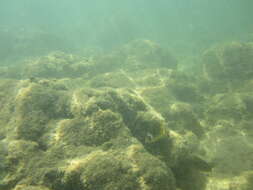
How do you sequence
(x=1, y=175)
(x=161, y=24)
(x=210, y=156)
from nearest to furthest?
(x=1, y=175)
(x=210, y=156)
(x=161, y=24)

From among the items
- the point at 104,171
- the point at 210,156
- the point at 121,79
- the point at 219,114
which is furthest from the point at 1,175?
the point at 219,114

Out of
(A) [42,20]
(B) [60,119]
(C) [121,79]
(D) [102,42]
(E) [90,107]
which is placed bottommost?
(B) [60,119]

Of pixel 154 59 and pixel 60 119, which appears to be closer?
pixel 60 119

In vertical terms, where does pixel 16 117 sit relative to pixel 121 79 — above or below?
below

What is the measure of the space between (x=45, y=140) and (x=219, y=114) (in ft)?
19.9

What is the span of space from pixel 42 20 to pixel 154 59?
33.8m

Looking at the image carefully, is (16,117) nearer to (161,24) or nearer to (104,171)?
(104,171)

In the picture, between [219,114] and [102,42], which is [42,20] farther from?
[219,114]

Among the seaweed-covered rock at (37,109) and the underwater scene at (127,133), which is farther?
the seaweed-covered rock at (37,109)

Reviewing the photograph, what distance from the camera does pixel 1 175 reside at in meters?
3.26

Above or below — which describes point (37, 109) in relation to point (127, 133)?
above

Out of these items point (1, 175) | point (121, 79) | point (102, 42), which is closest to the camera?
point (1, 175)

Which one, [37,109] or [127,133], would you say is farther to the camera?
[37,109]

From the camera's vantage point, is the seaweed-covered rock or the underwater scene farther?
the seaweed-covered rock
